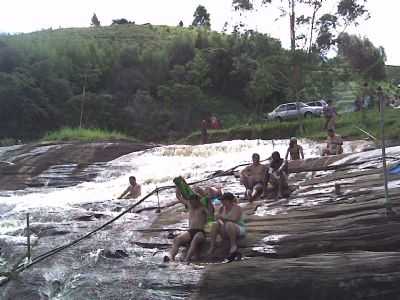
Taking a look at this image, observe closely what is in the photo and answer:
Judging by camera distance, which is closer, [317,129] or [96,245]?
[96,245]

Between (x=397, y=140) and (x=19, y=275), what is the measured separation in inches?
536

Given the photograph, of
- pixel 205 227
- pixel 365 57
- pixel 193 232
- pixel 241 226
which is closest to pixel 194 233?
pixel 193 232

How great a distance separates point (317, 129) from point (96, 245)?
17.0 meters

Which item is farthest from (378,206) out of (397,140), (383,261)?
(397,140)

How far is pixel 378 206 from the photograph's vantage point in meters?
9.15

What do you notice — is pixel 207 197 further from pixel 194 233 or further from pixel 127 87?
pixel 127 87

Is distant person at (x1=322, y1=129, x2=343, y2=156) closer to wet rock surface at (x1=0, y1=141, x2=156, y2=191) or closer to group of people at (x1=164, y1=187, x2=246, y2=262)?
group of people at (x1=164, y1=187, x2=246, y2=262)

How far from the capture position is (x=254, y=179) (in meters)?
13.1

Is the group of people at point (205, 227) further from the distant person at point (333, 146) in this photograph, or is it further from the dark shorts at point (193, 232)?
the distant person at point (333, 146)

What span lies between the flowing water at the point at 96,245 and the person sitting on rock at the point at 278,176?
2320 mm

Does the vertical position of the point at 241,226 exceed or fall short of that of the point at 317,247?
it exceeds it

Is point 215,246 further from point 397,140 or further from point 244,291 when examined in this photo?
point 397,140

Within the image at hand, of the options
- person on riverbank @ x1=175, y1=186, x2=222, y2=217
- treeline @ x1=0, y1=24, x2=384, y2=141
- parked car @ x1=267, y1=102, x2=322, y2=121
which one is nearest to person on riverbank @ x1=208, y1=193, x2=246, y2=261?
person on riverbank @ x1=175, y1=186, x2=222, y2=217

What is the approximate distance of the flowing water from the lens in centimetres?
852
